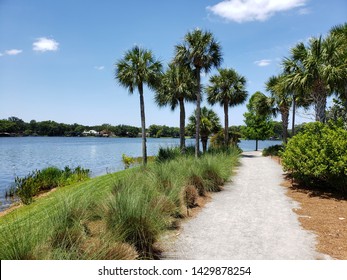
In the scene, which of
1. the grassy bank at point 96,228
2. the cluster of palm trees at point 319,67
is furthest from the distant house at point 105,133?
the grassy bank at point 96,228

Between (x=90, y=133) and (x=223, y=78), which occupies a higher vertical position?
(x=223, y=78)

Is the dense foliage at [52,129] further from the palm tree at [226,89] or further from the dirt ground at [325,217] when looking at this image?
the dirt ground at [325,217]

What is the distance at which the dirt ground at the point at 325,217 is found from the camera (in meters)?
6.12

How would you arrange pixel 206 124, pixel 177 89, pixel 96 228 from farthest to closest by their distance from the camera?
pixel 206 124 → pixel 177 89 → pixel 96 228

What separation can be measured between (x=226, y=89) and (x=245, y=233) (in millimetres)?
29203

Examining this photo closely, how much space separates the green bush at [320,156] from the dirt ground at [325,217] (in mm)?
649

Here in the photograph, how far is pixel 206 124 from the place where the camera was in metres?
38.1

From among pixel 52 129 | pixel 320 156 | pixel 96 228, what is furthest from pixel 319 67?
pixel 52 129

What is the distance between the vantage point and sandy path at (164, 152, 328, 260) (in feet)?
18.7

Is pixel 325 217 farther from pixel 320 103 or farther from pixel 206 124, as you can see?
pixel 206 124

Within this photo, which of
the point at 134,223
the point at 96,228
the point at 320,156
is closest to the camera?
the point at 134,223

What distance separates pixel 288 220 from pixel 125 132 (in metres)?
175

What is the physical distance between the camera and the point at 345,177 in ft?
36.4

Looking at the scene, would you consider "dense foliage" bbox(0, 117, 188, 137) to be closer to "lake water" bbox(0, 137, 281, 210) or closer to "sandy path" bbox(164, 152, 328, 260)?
"lake water" bbox(0, 137, 281, 210)
